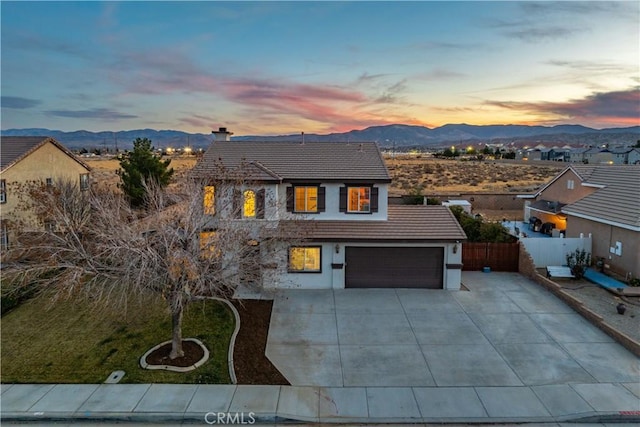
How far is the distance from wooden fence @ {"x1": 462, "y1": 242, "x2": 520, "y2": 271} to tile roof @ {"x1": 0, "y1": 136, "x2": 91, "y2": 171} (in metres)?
26.2

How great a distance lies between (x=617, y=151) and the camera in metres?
90.4

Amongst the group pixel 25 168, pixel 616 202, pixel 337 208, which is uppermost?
pixel 25 168

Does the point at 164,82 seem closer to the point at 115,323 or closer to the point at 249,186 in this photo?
the point at 249,186

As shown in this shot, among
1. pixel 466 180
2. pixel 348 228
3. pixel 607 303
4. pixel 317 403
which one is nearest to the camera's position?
pixel 317 403

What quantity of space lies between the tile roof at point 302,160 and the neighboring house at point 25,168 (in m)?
12.2

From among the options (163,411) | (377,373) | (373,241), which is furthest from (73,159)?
(377,373)

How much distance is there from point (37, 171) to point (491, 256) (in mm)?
27892

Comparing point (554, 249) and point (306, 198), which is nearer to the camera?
point (306, 198)

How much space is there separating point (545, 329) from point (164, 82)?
38488 mm

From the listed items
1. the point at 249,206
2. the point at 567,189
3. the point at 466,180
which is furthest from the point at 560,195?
the point at 466,180

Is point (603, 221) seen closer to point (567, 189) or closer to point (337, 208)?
point (567, 189)

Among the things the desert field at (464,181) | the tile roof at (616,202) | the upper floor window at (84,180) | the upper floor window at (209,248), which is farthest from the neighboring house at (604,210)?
the upper floor window at (84,180)

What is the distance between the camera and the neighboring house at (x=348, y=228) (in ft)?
56.3

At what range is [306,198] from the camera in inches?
730
